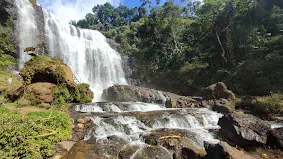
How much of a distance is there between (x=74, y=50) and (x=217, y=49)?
22033 millimetres

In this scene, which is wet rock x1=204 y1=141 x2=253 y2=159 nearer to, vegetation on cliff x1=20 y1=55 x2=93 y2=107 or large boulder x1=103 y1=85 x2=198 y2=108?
vegetation on cliff x1=20 y1=55 x2=93 y2=107

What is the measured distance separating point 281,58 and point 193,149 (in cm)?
1981

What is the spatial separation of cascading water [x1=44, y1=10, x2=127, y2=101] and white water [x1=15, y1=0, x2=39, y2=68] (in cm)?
168

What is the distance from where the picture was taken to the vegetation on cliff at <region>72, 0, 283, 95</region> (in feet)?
72.0

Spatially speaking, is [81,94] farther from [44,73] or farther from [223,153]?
[223,153]

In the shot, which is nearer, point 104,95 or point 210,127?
point 210,127

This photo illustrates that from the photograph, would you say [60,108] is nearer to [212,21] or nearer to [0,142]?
[0,142]

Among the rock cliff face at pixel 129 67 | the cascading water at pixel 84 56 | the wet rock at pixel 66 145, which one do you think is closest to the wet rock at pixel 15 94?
the wet rock at pixel 66 145

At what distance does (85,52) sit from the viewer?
29.6 metres

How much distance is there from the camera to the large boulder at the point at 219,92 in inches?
709

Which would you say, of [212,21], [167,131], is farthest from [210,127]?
[212,21]

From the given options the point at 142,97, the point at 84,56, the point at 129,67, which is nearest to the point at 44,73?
the point at 142,97

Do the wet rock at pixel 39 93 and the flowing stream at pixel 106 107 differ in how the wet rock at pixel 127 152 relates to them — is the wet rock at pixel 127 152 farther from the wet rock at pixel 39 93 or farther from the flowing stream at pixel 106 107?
the wet rock at pixel 39 93

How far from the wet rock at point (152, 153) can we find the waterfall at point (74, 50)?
18.8 metres
